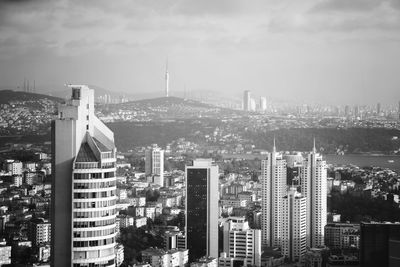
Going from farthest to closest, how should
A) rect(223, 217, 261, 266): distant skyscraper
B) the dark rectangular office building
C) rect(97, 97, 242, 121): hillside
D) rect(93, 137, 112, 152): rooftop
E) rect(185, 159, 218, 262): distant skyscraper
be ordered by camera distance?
rect(97, 97, 242, 121): hillside, rect(185, 159, 218, 262): distant skyscraper, rect(223, 217, 261, 266): distant skyscraper, the dark rectangular office building, rect(93, 137, 112, 152): rooftop

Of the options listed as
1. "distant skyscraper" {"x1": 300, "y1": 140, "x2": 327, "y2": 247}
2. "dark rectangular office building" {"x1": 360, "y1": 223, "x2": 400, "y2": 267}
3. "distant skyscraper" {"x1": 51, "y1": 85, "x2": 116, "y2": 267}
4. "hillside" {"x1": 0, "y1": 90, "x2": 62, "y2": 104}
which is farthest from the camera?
"distant skyscraper" {"x1": 300, "y1": 140, "x2": 327, "y2": 247}

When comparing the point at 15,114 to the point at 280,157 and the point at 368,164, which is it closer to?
the point at 280,157

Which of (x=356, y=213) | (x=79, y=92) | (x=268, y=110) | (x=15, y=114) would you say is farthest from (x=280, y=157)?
(x=79, y=92)

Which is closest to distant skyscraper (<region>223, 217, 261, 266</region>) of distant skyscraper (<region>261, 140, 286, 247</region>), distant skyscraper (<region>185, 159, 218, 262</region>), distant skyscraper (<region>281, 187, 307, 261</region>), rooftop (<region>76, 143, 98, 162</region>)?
distant skyscraper (<region>185, 159, 218, 262</region>)

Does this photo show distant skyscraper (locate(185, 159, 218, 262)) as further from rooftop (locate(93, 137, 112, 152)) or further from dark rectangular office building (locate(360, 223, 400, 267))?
rooftop (locate(93, 137, 112, 152))

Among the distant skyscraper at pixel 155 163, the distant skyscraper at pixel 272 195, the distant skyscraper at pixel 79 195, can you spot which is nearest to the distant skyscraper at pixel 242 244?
the distant skyscraper at pixel 272 195

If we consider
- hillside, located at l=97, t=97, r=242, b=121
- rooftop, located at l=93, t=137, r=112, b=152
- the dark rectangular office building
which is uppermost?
hillside, located at l=97, t=97, r=242, b=121

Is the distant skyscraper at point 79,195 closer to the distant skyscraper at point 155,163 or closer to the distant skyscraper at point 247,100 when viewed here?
the distant skyscraper at point 247,100

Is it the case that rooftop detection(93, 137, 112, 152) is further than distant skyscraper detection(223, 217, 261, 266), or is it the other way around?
distant skyscraper detection(223, 217, 261, 266)
